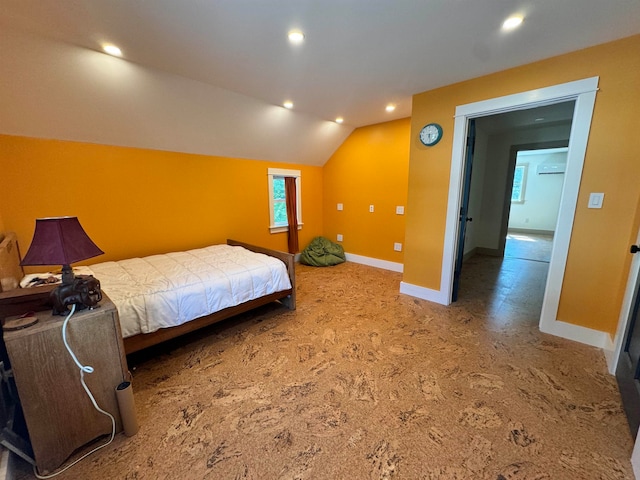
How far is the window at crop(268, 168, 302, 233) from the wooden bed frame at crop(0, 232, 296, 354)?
1.23 m

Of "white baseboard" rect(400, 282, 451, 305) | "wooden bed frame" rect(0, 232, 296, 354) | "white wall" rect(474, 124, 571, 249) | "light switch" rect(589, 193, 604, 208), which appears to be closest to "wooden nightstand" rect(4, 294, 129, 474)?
"wooden bed frame" rect(0, 232, 296, 354)

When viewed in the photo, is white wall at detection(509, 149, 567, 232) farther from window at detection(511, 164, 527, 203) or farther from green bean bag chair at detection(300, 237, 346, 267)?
green bean bag chair at detection(300, 237, 346, 267)

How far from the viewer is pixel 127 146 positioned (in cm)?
295

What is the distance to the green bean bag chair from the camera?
15.7 feet

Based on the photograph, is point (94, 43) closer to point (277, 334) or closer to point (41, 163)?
point (41, 163)

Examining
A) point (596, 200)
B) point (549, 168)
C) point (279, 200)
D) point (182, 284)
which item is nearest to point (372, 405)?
point (182, 284)

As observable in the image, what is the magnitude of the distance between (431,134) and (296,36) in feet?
5.90

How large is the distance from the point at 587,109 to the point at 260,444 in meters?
3.42

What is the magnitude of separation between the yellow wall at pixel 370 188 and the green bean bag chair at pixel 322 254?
0.75 feet

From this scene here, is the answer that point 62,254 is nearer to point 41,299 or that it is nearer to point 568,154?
point 41,299

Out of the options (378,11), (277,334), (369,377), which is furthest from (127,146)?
(369,377)

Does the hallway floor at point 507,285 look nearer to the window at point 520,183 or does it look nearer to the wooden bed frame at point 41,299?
the wooden bed frame at point 41,299

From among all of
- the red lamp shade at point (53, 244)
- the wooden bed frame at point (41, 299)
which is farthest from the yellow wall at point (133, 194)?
the red lamp shade at point (53, 244)

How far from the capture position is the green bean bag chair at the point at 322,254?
4797mm
